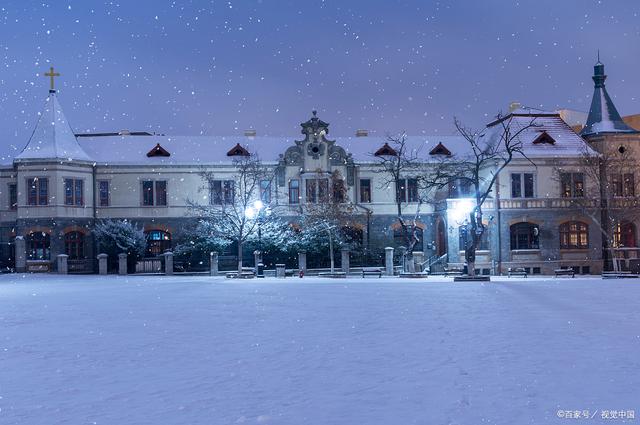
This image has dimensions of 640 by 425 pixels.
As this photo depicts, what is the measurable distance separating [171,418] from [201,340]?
6064 mm

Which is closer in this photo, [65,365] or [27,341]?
[65,365]

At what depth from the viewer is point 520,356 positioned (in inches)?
498

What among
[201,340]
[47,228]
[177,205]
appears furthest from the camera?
[177,205]

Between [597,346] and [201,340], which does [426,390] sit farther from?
[201,340]

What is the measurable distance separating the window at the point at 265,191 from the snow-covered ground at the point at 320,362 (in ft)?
96.8

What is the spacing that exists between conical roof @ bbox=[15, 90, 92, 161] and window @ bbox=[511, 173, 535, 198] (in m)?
29.7

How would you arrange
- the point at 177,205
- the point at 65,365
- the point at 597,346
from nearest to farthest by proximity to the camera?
1. the point at 65,365
2. the point at 597,346
3. the point at 177,205

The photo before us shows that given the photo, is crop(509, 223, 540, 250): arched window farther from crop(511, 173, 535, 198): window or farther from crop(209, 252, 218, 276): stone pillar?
crop(209, 252, 218, 276): stone pillar

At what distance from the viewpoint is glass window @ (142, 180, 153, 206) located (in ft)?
170

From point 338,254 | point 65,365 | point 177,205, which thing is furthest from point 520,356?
point 177,205

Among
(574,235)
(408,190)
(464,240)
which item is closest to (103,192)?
(408,190)

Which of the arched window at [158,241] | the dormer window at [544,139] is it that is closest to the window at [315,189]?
the arched window at [158,241]

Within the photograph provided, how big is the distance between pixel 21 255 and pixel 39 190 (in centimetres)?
449

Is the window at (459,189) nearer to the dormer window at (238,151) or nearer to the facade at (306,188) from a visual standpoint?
the facade at (306,188)
